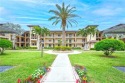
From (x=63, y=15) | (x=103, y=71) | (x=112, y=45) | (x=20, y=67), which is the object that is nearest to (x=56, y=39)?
(x=63, y=15)

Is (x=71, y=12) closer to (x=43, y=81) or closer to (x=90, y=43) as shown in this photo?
(x=90, y=43)

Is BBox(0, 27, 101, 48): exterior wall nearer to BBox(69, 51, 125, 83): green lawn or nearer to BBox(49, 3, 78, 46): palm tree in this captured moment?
BBox(49, 3, 78, 46): palm tree

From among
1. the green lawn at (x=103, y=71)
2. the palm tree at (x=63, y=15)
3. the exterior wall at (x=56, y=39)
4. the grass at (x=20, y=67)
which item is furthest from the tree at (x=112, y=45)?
the exterior wall at (x=56, y=39)

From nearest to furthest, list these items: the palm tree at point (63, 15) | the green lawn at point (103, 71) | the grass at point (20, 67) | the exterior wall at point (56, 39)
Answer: the green lawn at point (103, 71) → the grass at point (20, 67) → the palm tree at point (63, 15) → the exterior wall at point (56, 39)

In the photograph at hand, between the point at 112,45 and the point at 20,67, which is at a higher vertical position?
the point at 112,45

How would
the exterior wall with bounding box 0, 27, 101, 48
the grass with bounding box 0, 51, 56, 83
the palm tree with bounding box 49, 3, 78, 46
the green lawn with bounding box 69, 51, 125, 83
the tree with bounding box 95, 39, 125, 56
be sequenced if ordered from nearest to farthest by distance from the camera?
the green lawn with bounding box 69, 51, 125, 83 → the grass with bounding box 0, 51, 56, 83 → the tree with bounding box 95, 39, 125, 56 → the palm tree with bounding box 49, 3, 78, 46 → the exterior wall with bounding box 0, 27, 101, 48

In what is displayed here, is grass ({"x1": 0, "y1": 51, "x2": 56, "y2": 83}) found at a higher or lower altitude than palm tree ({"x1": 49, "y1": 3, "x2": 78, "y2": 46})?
lower

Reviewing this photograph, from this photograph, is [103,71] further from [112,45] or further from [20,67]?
[112,45]

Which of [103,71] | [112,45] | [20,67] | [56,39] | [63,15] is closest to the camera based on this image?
[103,71]

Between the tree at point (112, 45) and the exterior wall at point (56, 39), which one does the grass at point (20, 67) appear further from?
the exterior wall at point (56, 39)

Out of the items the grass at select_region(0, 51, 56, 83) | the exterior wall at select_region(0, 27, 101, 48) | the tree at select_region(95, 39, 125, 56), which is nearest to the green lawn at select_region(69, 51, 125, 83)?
the grass at select_region(0, 51, 56, 83)

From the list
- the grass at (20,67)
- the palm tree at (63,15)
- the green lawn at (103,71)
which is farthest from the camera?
the palm tree at (63,15)

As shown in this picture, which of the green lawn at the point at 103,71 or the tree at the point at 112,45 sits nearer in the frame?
the green lawn at the point at 103,71

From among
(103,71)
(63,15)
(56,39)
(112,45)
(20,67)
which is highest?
(63,15)
